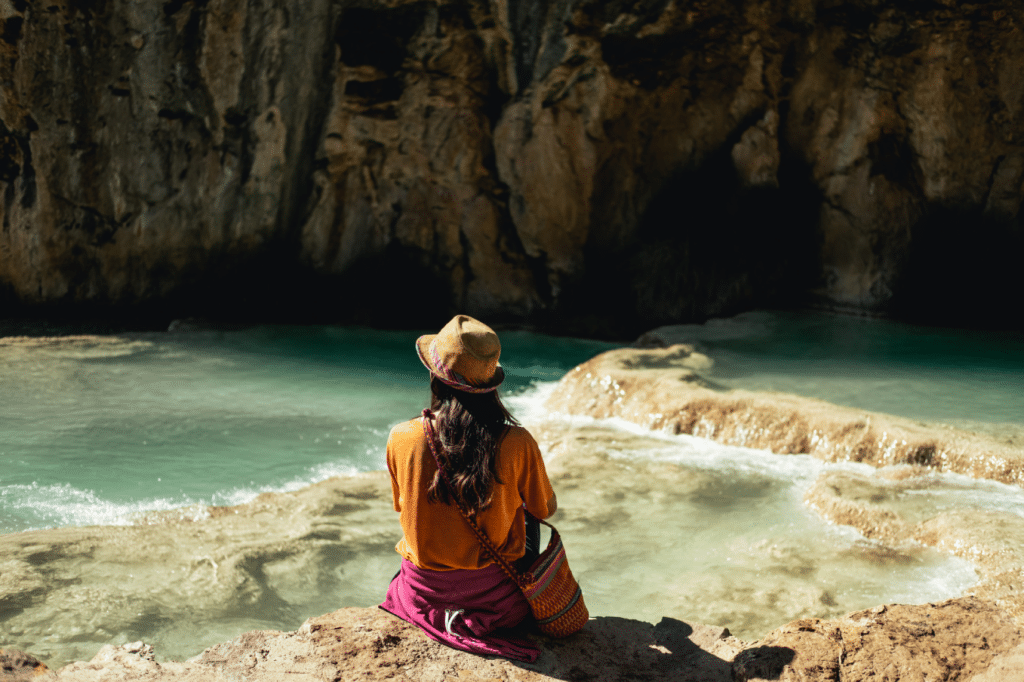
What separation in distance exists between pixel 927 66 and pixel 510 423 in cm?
974

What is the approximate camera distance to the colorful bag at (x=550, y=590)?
244 cm

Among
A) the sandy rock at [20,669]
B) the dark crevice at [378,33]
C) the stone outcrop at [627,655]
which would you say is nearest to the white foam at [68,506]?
the sandy rock at [20,669]

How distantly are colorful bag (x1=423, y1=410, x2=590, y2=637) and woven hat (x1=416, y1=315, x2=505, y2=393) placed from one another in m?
0.16

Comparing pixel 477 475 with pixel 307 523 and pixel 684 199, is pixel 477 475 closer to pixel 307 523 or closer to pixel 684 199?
pixel 307 523

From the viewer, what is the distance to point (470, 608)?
2.45 meters

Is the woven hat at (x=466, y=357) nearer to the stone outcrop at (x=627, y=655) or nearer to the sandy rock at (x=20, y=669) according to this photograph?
the stone outcrop at (x=627, y=655)

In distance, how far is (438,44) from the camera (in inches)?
423

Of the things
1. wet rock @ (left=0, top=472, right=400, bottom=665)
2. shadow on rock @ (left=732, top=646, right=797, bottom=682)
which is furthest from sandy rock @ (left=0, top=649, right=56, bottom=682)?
shadow on rock @ (left=732, top=646, right=797, bottom=682)

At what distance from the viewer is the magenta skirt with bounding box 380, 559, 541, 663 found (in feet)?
7.88

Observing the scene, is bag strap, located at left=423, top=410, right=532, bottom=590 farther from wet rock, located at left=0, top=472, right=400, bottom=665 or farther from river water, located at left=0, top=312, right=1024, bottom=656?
river water, located at left=0, top=312, right=1024, bottom=656

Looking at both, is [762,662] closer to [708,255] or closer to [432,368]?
[432,368]

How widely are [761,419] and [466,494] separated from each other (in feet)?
13.4

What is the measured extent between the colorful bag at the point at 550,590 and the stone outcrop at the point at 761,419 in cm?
347

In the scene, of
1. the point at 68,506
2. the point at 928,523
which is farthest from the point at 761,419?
the point at 68,506
